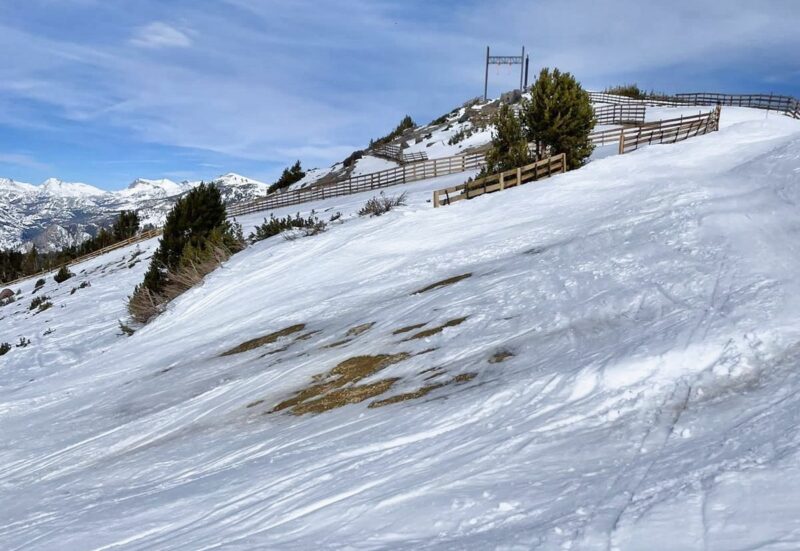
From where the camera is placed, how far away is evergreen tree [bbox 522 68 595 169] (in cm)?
2588

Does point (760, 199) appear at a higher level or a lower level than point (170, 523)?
higher

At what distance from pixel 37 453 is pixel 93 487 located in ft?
8.41

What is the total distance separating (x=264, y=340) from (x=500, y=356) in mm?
5328

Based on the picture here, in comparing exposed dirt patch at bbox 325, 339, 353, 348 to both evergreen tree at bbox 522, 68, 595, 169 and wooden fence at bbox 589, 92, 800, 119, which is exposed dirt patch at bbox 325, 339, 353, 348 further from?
wooden fence at bbox 589, 92, 800, 119

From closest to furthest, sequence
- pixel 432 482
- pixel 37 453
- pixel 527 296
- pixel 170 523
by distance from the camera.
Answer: pixel 432 482 < pixel 170 523 < pixel 37 453 < pixel 527 296

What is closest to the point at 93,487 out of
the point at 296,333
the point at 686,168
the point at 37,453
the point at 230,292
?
the point at 37,453

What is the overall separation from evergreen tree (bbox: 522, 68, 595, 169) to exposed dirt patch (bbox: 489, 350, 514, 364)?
20.5 meters

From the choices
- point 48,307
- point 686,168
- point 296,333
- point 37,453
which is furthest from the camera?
point 48,307

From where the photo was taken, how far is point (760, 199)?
11539 mm

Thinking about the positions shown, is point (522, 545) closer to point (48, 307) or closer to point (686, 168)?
point (686, 168)

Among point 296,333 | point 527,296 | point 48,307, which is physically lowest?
point 48,307

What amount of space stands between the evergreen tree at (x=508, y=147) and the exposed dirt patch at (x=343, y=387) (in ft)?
62.8

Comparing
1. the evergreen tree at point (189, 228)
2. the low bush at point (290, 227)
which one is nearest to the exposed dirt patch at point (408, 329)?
the low bush at point (290, 227)

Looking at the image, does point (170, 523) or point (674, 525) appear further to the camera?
point (170, 523)
